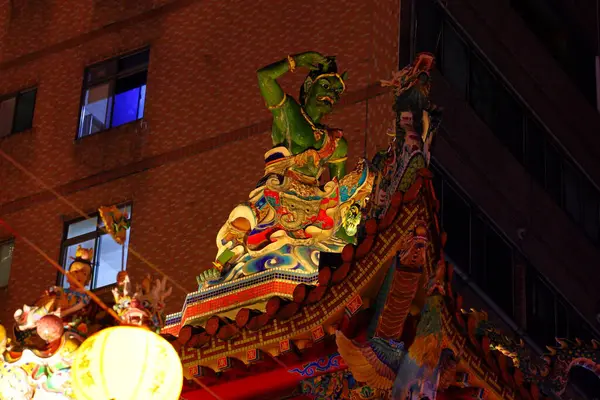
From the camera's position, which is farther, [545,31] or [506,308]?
[545,31]

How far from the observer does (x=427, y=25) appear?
24.6 meters

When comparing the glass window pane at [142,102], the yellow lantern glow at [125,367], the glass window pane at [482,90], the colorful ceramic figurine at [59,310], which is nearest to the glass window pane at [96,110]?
the glass window pane at [142,102]

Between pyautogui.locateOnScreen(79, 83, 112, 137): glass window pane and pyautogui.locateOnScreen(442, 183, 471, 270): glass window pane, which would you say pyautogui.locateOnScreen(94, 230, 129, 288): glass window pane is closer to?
pyautogui.locateOnScreen(79, 83, 112, 137): glass window pane

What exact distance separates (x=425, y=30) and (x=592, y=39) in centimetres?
683

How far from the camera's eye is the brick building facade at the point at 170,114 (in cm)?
2406

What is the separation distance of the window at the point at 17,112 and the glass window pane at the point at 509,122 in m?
7.05

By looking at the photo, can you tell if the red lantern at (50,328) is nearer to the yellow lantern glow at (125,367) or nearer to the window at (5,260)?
the yellow lantern glow at (125,367)

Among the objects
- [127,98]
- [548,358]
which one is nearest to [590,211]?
[127,98]

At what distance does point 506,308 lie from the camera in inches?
1004

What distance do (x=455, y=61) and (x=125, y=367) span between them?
1153 cm

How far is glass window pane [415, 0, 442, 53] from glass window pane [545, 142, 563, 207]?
4.06 meters

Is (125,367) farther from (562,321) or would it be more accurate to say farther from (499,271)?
(562,321)

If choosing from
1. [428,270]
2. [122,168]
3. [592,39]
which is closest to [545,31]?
[592,39]

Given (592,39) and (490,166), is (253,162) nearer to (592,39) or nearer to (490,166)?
(490,166)
